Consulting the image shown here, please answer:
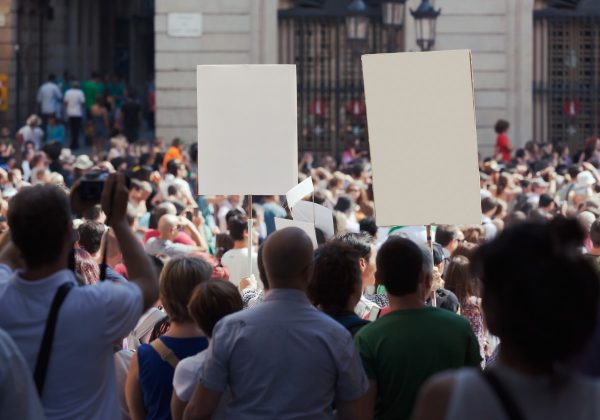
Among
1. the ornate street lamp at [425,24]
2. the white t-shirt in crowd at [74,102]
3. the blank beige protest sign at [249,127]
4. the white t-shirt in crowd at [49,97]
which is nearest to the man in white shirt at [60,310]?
the blank beige protest sign at [249,127]

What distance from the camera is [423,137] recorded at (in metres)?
7.20

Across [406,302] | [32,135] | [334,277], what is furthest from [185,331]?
[32,135]

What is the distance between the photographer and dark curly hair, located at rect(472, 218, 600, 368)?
9.46 feet

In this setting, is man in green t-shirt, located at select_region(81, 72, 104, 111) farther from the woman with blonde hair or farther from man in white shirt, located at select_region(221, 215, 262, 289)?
the woman with blonde hair

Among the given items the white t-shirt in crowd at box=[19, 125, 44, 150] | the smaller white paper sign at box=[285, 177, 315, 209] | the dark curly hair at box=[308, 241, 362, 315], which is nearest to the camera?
the dark curly hair at box=[308, 241, 362, 315]

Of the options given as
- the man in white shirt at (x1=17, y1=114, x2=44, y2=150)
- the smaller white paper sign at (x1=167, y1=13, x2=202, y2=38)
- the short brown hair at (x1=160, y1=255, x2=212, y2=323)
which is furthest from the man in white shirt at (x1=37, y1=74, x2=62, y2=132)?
the short brown hair at (x1=160, y1=255, x2=212, y2=323)

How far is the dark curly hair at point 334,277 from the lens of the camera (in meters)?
5.19

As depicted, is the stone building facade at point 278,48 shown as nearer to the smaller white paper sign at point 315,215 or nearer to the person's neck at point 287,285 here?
the smaller white paper sign at point 315,215

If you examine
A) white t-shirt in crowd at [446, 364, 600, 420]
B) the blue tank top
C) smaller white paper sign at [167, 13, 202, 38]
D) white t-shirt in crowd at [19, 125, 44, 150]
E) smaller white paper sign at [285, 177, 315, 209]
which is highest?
smaller white paper sign at [167, 13, 202, 38]

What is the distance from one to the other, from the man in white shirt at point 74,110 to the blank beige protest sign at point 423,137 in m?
22.9

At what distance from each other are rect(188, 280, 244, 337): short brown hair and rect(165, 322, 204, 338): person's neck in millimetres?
67

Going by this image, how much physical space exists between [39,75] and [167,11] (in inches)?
359

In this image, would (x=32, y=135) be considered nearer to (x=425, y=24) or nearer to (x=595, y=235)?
(x=425, y=24)

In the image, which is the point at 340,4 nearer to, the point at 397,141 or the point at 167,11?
the point at 167,11
